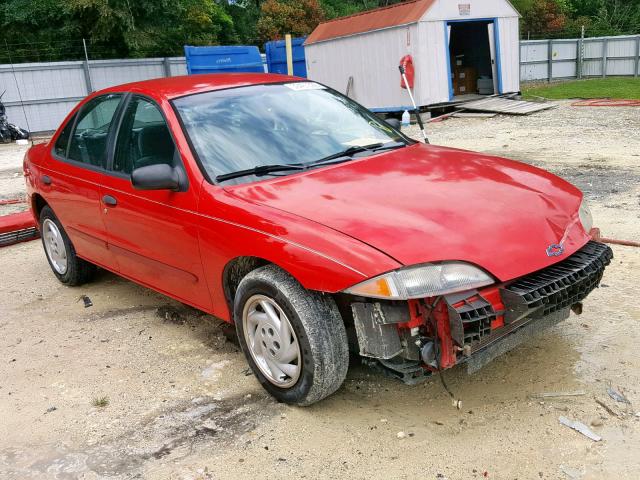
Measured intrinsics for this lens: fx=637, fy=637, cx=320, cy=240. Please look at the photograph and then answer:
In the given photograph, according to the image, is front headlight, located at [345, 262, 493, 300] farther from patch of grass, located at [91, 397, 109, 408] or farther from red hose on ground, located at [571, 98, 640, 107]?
red hose on ground, located at [571, 98, 640, 107]

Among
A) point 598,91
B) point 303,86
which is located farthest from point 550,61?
point 303,86

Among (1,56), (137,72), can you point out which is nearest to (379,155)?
(137,72)

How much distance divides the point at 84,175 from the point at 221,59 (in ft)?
46.8

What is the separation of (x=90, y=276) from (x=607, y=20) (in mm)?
39087

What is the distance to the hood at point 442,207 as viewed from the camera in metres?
2.83

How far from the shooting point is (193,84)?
4262 millimetres

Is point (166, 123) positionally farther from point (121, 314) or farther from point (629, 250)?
point (629, 250)

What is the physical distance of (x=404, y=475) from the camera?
2709mm

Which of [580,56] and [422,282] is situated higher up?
[422,282]

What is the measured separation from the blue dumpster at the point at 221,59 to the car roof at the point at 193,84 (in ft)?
44.9

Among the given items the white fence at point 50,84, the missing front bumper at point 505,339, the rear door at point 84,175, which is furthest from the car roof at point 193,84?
the white fence at point 50,84

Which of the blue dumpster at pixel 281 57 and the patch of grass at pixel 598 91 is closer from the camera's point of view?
the patch of grass at pixel 598 91

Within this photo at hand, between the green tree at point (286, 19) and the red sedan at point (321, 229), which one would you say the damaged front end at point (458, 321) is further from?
the green tree at point (286, 19)

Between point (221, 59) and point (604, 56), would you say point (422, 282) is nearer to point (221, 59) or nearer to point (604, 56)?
point (221, 59)
